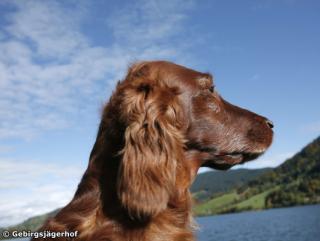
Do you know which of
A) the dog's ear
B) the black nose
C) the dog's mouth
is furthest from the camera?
the black nose

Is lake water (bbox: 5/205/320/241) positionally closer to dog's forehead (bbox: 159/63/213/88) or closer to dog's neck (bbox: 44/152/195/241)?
dog's forehead (bbox: 159/63/213/88)

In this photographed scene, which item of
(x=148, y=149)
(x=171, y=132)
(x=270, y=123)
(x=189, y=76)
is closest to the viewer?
(x=148, y=149)

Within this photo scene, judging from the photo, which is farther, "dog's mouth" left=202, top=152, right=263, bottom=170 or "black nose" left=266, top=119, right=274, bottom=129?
"black nose" left=266, top=119, right=274, bottom=129

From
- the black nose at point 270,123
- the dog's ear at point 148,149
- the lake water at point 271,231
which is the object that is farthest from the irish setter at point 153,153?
the lake water at point 271,231

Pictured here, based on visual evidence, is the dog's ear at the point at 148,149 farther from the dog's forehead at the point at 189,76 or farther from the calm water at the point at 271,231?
the calm water at the point at 271,231

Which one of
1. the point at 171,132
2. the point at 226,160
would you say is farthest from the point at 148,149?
the point at 226,160

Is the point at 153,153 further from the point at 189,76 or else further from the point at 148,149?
the point at 189,76

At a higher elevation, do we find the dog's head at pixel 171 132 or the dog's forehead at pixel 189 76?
the dog's forehead at pixel 189 76

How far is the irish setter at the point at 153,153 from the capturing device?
12.1ft

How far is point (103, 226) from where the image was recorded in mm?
3715

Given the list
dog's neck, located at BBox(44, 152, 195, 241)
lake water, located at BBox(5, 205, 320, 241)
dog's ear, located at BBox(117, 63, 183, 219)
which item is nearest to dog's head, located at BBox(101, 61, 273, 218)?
dog's ear, located at BBox(117, 63, 183, 219)

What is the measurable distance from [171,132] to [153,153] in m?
0.39

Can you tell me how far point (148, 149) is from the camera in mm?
3871

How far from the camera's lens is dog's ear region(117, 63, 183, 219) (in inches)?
143
